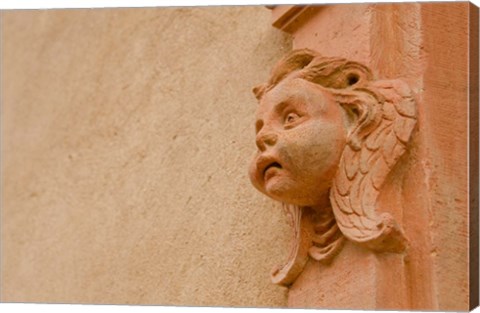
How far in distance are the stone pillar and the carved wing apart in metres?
0.02

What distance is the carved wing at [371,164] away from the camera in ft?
9.75

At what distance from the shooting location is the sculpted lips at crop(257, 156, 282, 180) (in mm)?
3037

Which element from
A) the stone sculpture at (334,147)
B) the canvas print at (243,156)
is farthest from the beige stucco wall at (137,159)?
the stone sculpture at (334,147)

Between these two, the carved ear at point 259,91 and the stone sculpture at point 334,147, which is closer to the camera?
the stone sculpture at point 334,147

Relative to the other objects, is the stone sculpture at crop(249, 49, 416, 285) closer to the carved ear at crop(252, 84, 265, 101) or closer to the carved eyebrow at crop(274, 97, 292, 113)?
the carved eyebrow at crop(274, 97, 292, 113)

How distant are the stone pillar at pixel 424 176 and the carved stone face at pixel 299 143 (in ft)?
0.41

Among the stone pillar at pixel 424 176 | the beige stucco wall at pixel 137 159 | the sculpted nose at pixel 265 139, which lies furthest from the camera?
the beige stucco wall at pixel 137 159

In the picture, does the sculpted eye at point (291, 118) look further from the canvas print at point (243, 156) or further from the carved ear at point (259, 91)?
the carved ear at point (259, 91)

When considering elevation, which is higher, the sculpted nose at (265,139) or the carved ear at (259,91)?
the carved ear at (259,91)

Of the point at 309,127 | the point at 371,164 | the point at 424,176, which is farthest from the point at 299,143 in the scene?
the point at 424,176

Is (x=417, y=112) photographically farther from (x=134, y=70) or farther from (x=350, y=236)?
(x=134, y=70)

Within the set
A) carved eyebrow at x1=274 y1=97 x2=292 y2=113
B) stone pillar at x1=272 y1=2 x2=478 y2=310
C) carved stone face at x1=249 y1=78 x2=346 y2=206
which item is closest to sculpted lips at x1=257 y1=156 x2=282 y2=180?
carved stone face at x1=249 y1=78 x2=346 y2=206

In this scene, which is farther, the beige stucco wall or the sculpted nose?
the beige stucco wall

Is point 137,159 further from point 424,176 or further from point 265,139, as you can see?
point 424,176
